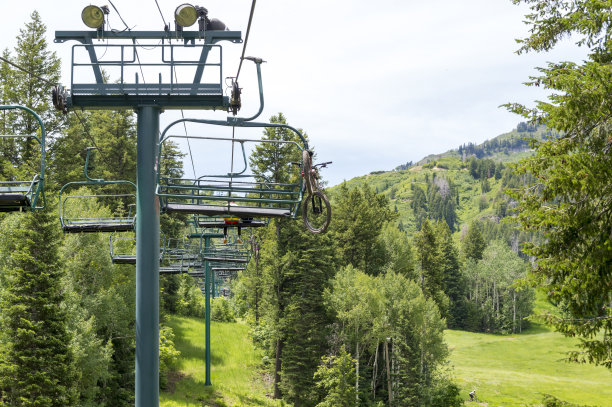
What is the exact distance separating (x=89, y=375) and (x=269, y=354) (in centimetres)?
1995

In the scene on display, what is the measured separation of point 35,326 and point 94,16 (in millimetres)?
15901

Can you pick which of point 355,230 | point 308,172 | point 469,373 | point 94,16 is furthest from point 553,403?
point 469,373

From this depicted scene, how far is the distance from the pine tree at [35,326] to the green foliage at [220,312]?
37851 millimetres

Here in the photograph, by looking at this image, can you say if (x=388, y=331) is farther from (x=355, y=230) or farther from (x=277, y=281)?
(x=355, y=230)

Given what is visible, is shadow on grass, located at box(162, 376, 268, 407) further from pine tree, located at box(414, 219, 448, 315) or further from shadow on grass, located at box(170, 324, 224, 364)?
pine tree, located at box(414, 219, 448, 315)

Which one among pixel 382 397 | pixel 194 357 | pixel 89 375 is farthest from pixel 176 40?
pixel 382 397

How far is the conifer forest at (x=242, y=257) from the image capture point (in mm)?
8391

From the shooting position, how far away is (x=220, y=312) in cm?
6053

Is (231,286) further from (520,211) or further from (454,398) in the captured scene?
(520,211)

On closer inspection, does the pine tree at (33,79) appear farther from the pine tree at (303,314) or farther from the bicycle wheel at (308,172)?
the bicycle wheel at (308,172)

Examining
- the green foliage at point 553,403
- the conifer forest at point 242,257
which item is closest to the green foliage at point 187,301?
the conifer forest at point 242,257

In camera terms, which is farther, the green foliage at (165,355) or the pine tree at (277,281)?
the pine tree at (277,281)

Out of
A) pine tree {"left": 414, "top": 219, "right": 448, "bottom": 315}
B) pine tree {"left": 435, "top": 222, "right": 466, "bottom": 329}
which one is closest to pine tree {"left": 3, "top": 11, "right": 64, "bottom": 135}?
pine tree {"left": 414, "top": 219, "right": 448, "bottom": 315}

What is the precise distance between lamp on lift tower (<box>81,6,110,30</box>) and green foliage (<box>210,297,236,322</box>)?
53.0 meters
